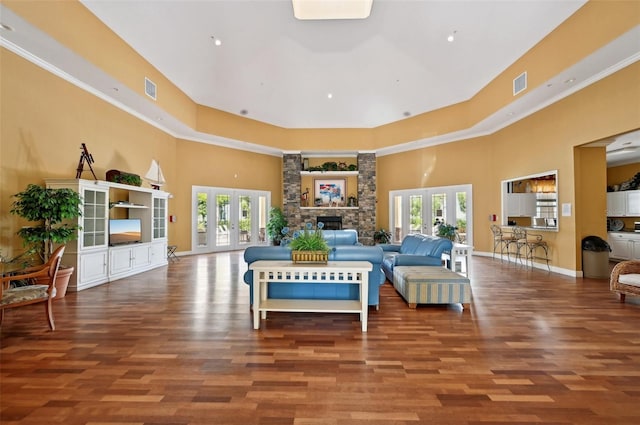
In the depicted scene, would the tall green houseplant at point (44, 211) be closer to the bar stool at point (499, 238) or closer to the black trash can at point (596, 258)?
the bar stool at point (499, 238)

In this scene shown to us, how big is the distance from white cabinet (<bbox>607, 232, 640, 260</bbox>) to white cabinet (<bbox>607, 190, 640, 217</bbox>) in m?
0.65

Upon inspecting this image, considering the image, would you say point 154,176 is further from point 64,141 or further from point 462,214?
point 462,214

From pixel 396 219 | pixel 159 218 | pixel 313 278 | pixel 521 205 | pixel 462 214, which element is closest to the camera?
pixel 313 278

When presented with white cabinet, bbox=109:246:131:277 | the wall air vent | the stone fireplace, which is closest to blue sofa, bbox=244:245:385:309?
white cabinet, bbox=109:246:131:277

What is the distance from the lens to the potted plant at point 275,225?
10445mm

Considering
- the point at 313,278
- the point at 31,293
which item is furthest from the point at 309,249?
the point at 31,293

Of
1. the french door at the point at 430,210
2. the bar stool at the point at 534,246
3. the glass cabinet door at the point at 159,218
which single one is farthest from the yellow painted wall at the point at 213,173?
the bar stool at the point at 534,246

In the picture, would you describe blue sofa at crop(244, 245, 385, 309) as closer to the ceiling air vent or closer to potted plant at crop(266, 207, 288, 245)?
the ceiling air vent

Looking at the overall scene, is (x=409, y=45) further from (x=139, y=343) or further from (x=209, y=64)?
(x=139, y=343)

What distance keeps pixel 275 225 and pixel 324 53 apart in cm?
603

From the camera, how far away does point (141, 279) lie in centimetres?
573

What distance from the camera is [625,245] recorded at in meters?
7.50

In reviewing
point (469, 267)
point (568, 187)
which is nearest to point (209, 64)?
point (469, 267)

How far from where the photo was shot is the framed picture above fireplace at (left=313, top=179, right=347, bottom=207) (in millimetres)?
11086
